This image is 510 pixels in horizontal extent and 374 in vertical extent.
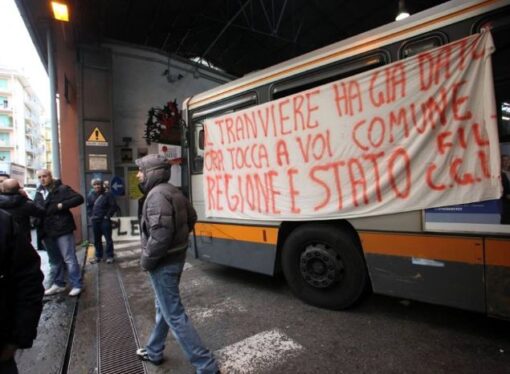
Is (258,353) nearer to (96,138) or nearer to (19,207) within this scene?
(19,207)

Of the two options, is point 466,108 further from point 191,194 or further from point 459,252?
point 191,194

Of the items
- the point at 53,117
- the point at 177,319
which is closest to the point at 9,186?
the point at 177,319

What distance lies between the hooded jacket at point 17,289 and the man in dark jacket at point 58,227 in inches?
131

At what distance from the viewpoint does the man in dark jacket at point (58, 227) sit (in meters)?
4.55

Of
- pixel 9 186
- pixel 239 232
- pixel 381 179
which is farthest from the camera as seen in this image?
pixel 239 232

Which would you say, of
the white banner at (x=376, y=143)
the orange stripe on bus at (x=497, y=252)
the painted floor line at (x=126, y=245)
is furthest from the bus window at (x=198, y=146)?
the painted floor line at (x=126, y=245)

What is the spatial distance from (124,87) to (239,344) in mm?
9560

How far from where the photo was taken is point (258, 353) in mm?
2898

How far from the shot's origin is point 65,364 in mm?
2934

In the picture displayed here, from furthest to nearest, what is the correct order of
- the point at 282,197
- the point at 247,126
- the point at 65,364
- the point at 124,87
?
the point at 124,87
the point at 247,126
the point at 282,197
the point at 65,364

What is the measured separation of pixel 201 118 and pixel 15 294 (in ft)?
12.5

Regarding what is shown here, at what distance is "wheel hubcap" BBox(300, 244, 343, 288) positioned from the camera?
3545 mm

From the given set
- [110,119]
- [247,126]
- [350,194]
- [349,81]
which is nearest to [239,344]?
[350,194]

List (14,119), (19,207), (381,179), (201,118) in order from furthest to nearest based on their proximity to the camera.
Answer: (14,119)
(201,118)
(19,207)
(381,179)
